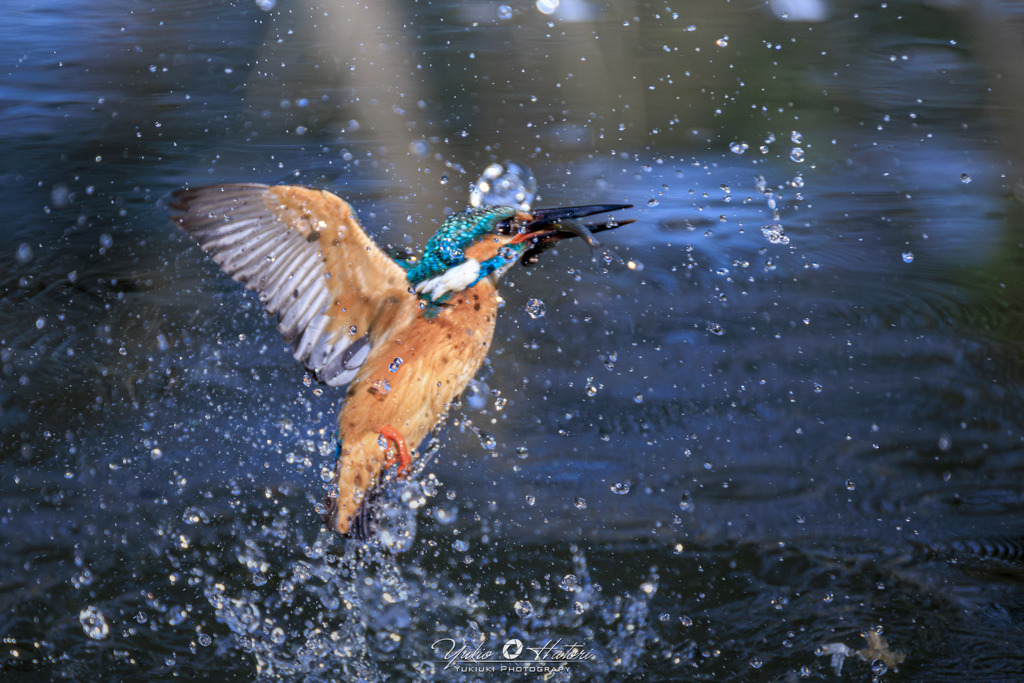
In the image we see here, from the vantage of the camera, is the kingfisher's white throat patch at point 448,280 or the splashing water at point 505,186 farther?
the splashing water at point 505,186

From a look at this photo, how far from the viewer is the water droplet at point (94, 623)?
1.66m

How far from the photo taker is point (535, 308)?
2488mm

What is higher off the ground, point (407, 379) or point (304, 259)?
point (304, 259)

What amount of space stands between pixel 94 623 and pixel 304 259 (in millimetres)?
780

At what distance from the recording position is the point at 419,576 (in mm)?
1791

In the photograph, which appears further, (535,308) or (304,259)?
(535,308)

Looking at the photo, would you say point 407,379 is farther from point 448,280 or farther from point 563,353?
point 563,353

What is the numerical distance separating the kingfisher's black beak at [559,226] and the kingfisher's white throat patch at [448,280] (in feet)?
0.29

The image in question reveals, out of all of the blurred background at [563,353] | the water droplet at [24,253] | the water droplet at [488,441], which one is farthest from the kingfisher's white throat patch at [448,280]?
the water droplet at [24,253]

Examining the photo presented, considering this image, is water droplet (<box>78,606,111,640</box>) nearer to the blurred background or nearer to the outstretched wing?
the blurred background

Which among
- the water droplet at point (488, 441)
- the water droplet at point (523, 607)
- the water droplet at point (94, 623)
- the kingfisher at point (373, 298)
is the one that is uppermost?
the kingfisher at point (373, 298)

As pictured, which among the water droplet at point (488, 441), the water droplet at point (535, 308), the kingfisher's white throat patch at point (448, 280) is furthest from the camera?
the water droplet at point (535, 308)

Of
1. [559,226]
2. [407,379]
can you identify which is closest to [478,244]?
[559,226]

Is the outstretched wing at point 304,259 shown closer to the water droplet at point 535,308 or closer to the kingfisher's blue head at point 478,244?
the kingfisher's blue head at point 478,244
